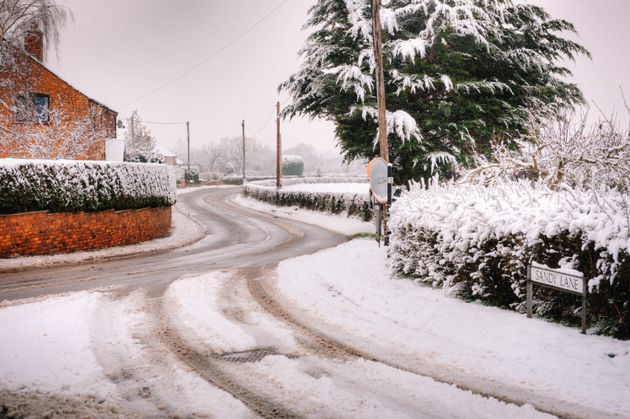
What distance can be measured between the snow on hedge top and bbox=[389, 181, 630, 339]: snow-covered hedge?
1 centimetres

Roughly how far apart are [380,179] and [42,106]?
21.9 meters

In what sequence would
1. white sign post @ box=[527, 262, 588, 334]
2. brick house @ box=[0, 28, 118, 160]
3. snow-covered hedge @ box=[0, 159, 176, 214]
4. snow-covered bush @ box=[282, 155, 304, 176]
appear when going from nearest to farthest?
white sign post @ box=[527, 262, 588, 334] → snow-covered hedge @ box=[0, 159, 176, 214] → brick house @ box=[0, 28, 118, 160] → snow-covered bush @ box=[282, 155, 304, 176]

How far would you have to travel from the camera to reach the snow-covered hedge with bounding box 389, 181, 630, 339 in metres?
5.13

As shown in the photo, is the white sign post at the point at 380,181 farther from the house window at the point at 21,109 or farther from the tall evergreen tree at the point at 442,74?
the house window at the point at 21,109

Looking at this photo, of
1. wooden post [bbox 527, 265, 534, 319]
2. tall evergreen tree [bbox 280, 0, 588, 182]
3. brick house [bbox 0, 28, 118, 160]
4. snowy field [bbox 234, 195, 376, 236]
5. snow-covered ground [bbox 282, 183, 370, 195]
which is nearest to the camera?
wooden post [bbox 527, 265, 534, 319]

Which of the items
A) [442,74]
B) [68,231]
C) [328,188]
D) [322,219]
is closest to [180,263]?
[68,231]

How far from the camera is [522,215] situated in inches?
244

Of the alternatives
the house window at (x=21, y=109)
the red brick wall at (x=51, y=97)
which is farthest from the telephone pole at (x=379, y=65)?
the house window at (x=21, y=109)

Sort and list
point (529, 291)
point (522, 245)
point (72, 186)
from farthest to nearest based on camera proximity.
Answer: point (72, 186) → point (522, 245) → point (529, 291)

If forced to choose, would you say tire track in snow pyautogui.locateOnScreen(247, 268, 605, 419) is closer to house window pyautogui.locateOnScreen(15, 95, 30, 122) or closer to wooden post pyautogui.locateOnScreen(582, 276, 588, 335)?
wooden post pyautogui.locateOnScreen(582, 276, 588, 335)

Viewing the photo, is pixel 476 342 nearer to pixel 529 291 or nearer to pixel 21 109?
pixel 529 291

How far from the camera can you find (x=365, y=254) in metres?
12.1

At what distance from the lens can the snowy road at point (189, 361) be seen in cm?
405

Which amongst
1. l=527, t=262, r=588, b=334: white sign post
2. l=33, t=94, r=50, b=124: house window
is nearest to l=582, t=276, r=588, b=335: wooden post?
l=527, t=262, r=588, b=334: white sign post
